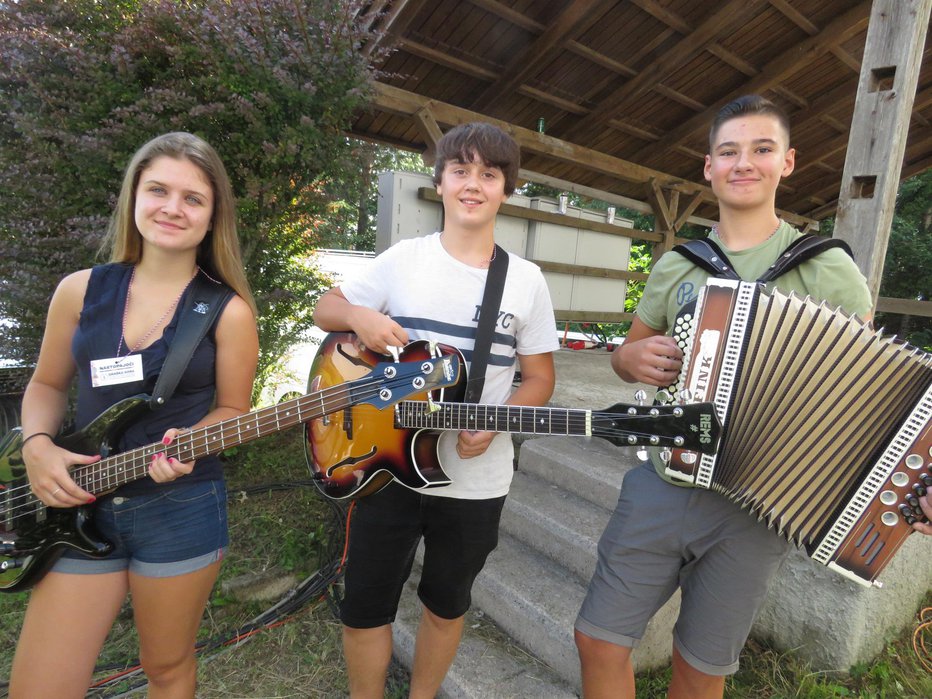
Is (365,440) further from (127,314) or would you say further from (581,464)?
(581,464)

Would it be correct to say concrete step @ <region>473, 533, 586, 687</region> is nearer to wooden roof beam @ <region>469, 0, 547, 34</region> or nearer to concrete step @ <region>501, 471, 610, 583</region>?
concrete step @ <region>501, 471, 610, 583</region>

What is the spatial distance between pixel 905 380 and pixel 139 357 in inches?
77.2

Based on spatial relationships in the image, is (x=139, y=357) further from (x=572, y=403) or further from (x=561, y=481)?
(x=572, y=403)

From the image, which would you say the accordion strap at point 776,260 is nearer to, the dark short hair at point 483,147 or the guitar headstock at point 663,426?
the guitar headstock at point 663,426

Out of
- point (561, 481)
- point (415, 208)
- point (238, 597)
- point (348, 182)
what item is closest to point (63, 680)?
point (238, 597)

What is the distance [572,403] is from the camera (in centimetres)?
388

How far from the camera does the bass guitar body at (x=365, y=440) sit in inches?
59.4

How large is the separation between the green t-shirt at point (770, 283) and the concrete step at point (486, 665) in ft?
4.06

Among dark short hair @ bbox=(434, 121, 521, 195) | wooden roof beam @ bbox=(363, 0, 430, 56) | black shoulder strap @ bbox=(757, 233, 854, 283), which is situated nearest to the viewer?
black shoulder strap @ bbox=(757, 233, 854, 283)

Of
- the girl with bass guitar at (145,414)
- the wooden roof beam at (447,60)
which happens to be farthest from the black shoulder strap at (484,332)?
the wooden roof beam at (447,60)

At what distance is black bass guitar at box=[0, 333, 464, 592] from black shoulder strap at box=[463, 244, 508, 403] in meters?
0.11

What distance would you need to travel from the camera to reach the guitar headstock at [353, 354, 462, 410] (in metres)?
1.42

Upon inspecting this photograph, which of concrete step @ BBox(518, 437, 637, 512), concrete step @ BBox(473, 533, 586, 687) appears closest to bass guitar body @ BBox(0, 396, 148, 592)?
concrete step @ BBox(473, 533, 586, 687)

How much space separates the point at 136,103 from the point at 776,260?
121 inches
